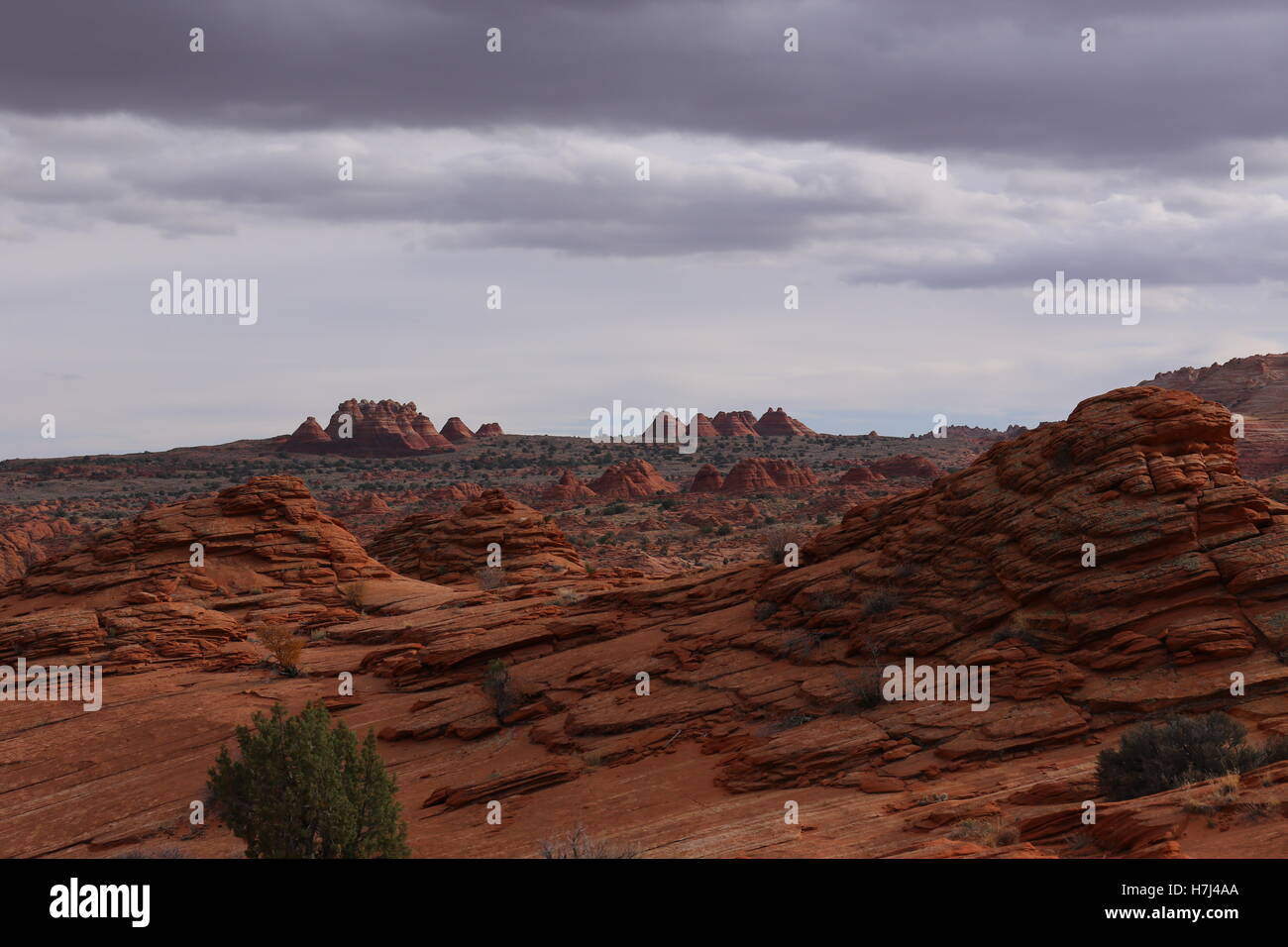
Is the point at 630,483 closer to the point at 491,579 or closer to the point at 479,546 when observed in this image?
the point at 479,546

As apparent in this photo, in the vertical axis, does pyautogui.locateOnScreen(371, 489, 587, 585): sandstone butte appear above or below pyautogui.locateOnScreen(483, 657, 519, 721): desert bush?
above

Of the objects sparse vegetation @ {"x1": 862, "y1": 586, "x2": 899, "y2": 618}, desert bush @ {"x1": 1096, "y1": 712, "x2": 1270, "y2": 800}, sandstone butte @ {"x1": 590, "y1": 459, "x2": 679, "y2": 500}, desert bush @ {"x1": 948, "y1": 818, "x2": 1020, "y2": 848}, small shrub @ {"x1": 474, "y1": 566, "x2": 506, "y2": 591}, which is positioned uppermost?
sandstone butte @ {"x1": 590, "y1": 459, "x2": 679, "y2": 500}

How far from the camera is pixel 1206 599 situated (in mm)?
17016

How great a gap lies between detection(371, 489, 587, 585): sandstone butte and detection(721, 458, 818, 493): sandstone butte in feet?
165

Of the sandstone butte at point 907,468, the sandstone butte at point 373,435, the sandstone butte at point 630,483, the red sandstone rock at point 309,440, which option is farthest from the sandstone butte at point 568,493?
the red sandstone rock at point 309,440

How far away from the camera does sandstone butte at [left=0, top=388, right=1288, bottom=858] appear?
14312 millimetres

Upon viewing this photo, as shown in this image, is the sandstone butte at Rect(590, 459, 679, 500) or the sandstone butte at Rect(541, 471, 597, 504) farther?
the sandstone butte at Rect(590, 459, 679, 500)

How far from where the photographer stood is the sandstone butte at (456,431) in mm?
166750

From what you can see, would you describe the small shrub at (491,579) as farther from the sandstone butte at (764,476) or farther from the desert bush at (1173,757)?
the sandstone butte at (764,476)

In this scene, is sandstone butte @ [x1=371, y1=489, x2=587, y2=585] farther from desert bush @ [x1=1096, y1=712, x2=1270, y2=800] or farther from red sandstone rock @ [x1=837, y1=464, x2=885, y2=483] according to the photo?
red sandstone rock @ [x1=837, y1=464, x2=885, y2=483]

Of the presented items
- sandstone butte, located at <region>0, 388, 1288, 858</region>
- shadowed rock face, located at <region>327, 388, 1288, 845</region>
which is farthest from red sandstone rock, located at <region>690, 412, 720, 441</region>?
shadowed rock face, located at <region>327, 388, 1288, 845</region>

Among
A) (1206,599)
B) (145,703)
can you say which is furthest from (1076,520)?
(145,703)

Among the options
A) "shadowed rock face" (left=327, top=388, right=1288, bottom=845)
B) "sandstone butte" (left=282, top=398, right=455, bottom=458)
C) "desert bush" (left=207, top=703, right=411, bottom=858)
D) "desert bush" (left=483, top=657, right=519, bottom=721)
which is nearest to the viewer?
"desert bush" (left=207, top=703, right=411, bottom=858)

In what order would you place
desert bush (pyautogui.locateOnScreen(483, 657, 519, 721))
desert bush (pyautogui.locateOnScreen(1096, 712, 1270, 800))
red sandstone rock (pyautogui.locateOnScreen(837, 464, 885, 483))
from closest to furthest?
desert bush (pyautogui.locateOnScreen(1096, 712, 1270, 800))
desert bush (pyautogui.locateOnScreen(483, 657, 519, 721))
red sandstone rock (pyautogui.locateOnScreen(837, 464, 885, 483))
